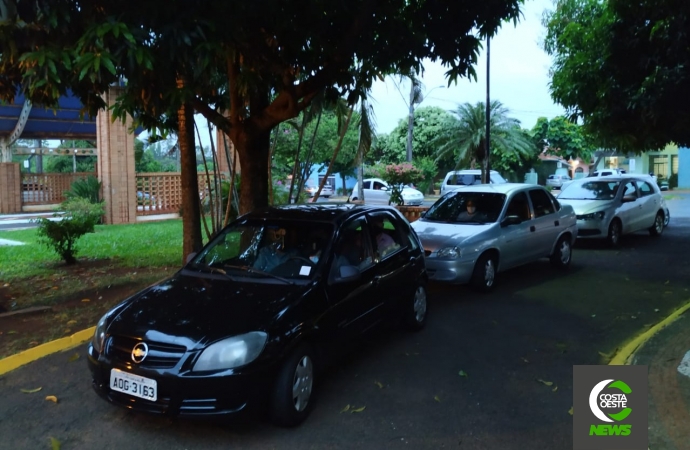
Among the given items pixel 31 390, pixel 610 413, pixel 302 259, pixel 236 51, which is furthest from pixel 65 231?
pixel 610 413

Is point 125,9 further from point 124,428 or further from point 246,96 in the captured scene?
point 124,428

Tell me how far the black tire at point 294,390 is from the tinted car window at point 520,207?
5.71 metres

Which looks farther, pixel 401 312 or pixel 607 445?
pixel 401 312

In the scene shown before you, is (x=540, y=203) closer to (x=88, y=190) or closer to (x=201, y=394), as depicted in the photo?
(x=201, y=394)

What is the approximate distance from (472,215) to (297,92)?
10.7 ft

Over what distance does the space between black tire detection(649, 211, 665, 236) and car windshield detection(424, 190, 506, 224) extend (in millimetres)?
7214

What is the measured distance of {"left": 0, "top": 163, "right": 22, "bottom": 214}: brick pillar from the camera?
23531mm

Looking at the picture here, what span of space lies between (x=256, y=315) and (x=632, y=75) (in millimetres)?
9138

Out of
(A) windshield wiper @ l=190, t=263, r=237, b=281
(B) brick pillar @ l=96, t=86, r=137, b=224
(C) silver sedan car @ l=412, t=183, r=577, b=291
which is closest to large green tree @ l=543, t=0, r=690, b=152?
(C) silver sedan car @ l=412, t=183, r=577, b=291

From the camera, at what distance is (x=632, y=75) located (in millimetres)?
10594

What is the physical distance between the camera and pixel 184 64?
21.6 feet

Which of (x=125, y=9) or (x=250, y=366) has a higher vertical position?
(x=125, y=9)

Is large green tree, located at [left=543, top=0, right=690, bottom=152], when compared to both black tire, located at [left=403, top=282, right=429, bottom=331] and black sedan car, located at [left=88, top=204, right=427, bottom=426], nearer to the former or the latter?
black tire, located at [left=403, top=282, right=429, bottom=331]

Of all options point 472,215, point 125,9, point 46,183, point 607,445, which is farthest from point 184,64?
point 46,183
